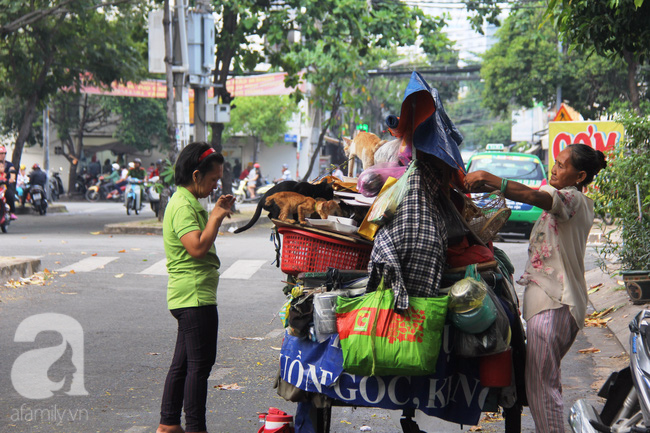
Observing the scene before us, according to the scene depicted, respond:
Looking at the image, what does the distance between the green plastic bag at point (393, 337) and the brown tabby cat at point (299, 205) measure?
2.24 ft

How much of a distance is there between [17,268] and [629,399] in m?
8.86

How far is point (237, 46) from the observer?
22.3m

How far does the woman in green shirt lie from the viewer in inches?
174

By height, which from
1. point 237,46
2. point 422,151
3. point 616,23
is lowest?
point 422,151

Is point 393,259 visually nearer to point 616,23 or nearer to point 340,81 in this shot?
point 616,23

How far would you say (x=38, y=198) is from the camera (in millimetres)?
23906

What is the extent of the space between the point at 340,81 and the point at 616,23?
16.8 m

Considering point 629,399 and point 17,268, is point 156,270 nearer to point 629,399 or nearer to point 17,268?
point 17,268

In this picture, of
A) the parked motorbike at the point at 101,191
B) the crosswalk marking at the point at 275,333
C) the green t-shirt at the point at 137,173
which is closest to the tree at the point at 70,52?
the green t-shirt at the point at 137,173

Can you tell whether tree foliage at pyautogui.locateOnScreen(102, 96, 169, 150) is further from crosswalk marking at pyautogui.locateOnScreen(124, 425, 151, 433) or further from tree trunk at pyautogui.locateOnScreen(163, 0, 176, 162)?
crosswalk marking at pyautogui.locateOnScreen(124, 425, 151, 433)

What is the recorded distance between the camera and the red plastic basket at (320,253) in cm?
383

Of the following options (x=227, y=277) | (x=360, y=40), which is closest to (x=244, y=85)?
(x=360, y=40)

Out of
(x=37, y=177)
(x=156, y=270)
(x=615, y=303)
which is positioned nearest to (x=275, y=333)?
(x=615, y=303)

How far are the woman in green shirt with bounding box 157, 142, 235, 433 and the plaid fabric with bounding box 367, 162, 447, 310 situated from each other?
3.90 ft
